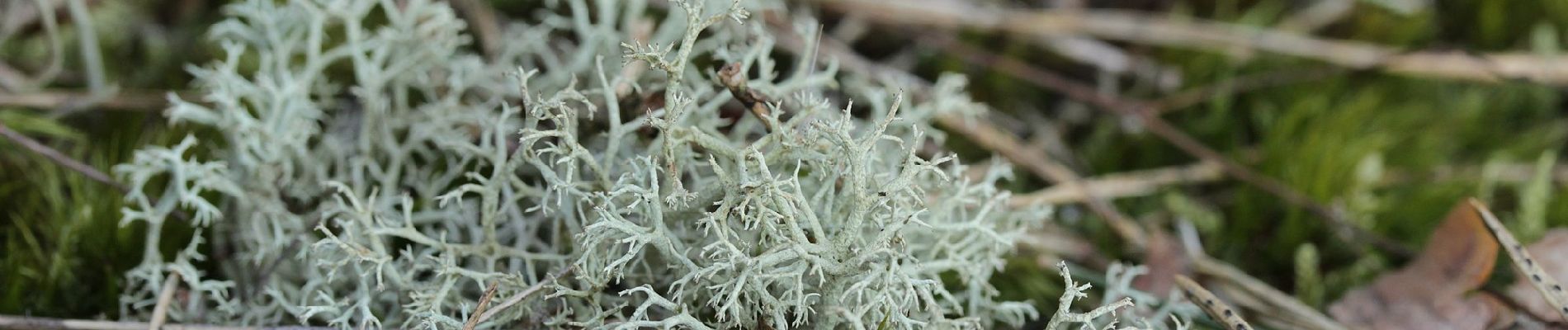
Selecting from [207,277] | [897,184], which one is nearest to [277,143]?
[207,277]

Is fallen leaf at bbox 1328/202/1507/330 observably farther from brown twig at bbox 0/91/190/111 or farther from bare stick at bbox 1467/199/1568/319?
brown twig at bbox 0/91/190/111

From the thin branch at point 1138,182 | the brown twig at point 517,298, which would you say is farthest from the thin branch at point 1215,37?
the brown twig at point 517,298

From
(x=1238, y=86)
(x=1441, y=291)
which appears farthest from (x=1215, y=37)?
(x=1441, y=291)

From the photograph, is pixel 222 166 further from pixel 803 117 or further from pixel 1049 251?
pixel 1049 251

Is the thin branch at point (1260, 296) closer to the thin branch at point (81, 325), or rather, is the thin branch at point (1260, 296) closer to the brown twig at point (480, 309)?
the brown twig at point (480, 309)

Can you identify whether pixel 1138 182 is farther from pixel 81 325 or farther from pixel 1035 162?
pixel 81 325
